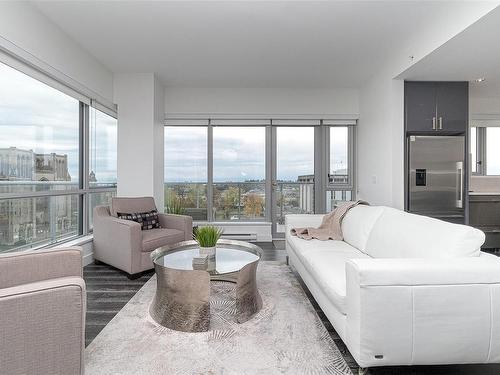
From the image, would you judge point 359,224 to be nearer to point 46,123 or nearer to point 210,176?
point 210,176

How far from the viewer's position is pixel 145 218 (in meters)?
3.65

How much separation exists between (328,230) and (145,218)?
220 cm

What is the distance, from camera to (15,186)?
2744 mm

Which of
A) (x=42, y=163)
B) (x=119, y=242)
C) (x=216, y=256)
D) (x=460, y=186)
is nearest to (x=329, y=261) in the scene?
(x=216, y=256)

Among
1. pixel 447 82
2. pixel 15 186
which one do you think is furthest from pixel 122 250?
pixel 447 82

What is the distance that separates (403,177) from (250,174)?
2441mm

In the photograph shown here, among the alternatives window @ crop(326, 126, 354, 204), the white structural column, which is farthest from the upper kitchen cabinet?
the white structural column

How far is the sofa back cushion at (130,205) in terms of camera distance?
360 centimetres

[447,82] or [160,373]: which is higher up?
[447,82]

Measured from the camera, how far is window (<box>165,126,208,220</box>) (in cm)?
518

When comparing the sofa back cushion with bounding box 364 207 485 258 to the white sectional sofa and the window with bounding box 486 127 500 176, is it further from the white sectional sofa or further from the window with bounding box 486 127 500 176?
the window with bounding box 486 127 500 176

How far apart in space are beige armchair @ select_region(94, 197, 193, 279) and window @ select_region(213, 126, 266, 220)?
1553 millimetres

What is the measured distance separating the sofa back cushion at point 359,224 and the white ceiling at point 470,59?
168cm

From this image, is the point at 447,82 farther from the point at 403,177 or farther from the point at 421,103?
the point at 403,177
